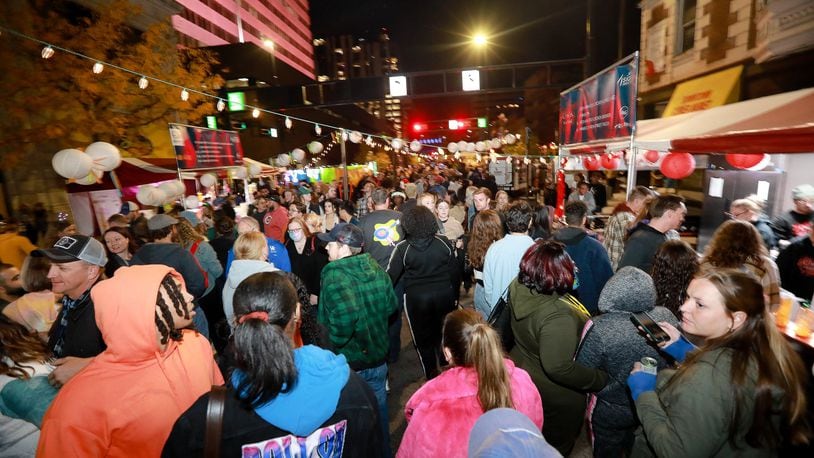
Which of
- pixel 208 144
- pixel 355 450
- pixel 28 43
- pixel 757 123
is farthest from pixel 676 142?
pixel 28 43

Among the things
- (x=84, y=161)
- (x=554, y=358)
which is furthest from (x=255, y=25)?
(x=554, y=358)

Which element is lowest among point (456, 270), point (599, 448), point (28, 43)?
point (599, 448)

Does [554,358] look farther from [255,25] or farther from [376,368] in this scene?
[255,25]

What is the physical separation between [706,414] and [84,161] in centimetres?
964

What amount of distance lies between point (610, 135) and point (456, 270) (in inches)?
193

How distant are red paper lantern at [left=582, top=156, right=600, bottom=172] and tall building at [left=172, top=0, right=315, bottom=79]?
30.6m

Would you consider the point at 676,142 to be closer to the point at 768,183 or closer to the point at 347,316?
the point at 768,183

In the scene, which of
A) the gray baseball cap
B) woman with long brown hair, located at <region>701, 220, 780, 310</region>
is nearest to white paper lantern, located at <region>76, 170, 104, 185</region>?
the gray baseball cap

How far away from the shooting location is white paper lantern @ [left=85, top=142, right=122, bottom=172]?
7.71 metres

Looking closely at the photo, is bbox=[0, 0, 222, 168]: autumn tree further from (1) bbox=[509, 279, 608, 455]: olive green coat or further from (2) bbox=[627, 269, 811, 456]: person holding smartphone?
(2) bbox=[627, 269, 811, 456]: person holding smartphone

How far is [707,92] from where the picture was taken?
10328 mm

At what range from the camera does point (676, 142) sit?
18.1 feet

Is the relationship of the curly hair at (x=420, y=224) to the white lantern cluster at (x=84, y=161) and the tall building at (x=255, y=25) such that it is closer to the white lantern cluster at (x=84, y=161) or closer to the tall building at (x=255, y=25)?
the white lantern cluster at (x=84, y=161)

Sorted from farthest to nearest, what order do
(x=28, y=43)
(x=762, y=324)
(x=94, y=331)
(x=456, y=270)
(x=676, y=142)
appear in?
(x=28, y=43) → (x=676, y=142) → (x=456, y=270) → (x=94, y=331) → (x=762, y=324)
